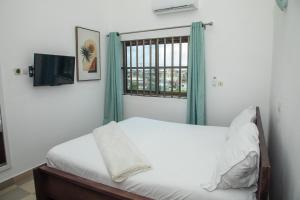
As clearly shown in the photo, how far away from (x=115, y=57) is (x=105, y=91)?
707 mm

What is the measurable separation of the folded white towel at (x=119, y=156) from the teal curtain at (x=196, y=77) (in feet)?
4.97

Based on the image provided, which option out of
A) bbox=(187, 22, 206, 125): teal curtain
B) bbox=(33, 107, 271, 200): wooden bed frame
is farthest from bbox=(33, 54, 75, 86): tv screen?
bbox=(187, 22, 206, 125): teal curtain

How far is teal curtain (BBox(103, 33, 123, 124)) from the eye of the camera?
4.00 metres

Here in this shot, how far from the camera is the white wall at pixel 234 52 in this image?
120 inches

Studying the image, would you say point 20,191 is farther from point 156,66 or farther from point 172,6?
point 172,6

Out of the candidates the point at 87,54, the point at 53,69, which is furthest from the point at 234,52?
the point at 53,69

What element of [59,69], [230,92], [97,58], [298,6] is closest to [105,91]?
[97,58]

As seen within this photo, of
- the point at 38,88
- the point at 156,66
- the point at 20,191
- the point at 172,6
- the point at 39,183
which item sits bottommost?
the point at 20,191

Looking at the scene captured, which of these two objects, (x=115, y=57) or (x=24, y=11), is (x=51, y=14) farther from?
(x=115, y=57)

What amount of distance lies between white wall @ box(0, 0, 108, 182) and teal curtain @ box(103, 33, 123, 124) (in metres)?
0.42

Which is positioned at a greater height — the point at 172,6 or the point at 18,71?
the point at 172,6

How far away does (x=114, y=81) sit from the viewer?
4059mm

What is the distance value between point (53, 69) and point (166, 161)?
215 centimetres

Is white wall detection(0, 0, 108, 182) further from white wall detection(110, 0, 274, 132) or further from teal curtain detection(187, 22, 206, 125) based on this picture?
teal curtain detection(187, 22, 206, 125)
